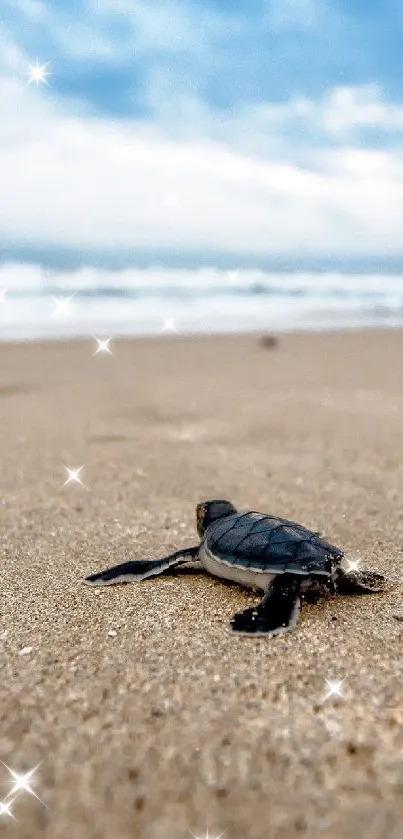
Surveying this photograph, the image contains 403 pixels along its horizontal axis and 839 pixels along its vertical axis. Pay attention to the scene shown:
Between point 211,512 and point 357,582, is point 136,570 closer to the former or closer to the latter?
point 211,512

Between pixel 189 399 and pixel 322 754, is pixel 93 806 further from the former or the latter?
pixel 189 399

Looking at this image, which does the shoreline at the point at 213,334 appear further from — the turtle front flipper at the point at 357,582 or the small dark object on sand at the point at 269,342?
the turtle front flipper at the point at 357,582

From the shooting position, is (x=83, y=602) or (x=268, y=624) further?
(x=83, y=602)

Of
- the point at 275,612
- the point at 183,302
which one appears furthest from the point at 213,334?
the point at 275,612

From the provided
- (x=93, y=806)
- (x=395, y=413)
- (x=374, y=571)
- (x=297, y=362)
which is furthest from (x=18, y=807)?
(x=297, y=362)

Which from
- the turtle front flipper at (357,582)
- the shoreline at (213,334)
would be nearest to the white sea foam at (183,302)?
the shoreline at (213,334)
